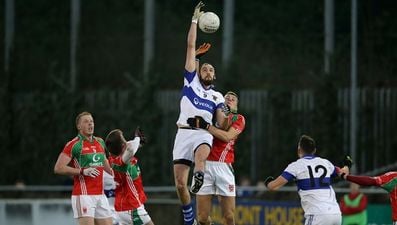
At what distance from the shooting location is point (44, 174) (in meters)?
38.2

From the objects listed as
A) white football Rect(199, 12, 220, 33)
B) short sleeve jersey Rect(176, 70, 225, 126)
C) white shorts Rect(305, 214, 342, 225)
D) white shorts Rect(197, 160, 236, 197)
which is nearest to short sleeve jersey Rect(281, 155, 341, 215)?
white shorts Rect(305, 214, 342, 225)

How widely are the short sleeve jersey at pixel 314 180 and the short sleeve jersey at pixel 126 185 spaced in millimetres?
3060

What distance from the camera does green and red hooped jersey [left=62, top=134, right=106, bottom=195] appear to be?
19375 millimetres

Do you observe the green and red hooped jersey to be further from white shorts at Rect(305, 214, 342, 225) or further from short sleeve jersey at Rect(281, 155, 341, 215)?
white shorts at Rect(305, 214, 342, 225)

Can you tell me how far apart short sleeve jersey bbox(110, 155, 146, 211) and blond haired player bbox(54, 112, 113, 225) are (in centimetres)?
71

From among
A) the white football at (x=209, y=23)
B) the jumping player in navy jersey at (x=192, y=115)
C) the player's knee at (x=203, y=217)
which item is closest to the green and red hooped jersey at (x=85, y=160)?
the jumping player in navy jersey at (x=192, y=115)

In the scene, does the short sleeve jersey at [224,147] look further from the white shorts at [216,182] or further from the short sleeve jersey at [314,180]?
the short sleeve jersey at [314,180]

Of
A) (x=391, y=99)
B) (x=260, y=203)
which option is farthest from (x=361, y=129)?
(x=260, y=203)

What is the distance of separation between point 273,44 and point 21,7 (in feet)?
30.2

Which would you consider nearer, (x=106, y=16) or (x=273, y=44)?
(x=273, y=44)

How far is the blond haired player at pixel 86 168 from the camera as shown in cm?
1933

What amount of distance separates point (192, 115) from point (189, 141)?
1.30 feet

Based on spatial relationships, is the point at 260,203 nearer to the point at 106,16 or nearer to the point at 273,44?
the point at 273,44

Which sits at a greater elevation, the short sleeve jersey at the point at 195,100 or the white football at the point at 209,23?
the white football at the point at 209,23
